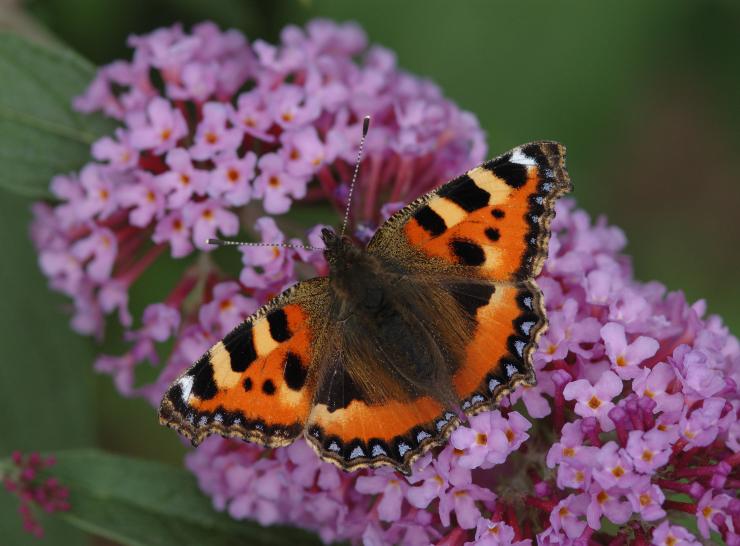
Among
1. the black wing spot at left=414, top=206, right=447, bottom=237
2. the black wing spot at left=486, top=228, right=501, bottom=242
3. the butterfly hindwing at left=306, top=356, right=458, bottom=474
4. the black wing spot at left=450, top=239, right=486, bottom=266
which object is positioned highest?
the black wing spot at left=414, top=206, right=447, bottom=237

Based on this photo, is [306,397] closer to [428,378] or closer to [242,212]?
[428,378]

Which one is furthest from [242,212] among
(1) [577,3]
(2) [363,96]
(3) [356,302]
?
(1) [577,3]

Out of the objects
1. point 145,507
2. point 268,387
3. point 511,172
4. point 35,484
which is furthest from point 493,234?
point 35,484

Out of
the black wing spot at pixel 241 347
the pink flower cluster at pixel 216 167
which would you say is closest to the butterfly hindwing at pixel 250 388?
the black wing spot at pixel 241 347

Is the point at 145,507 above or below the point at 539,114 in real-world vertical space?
below

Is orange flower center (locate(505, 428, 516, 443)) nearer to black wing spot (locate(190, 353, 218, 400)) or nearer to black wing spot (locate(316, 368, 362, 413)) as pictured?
black wing spot (locate(316, 368, 362, 413))

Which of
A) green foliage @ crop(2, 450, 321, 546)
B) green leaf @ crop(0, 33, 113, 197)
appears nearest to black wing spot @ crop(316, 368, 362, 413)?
green foliage @ crop(2, 450, 321, 546)

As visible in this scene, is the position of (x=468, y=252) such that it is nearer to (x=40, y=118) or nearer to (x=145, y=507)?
(x=145, y=507)
